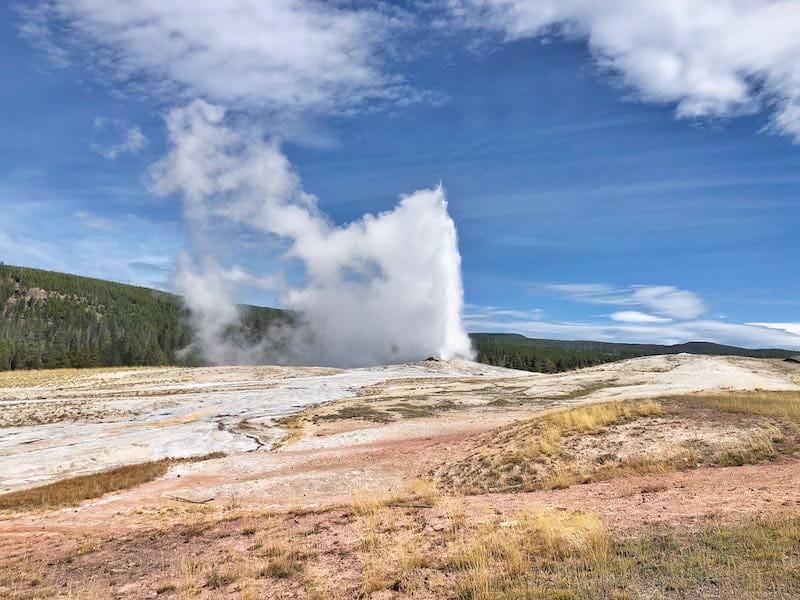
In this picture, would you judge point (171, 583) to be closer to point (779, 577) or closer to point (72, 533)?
point (72, 533)

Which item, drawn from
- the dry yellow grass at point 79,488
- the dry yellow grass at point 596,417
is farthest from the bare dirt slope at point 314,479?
the dry yellow grass at point 79,488

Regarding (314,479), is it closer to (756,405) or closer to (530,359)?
(756,405)

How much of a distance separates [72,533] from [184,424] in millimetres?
26359

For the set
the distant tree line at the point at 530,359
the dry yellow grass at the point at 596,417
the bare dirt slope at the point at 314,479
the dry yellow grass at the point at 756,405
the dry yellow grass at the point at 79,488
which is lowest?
the dry yellow grass at the point at 79,488

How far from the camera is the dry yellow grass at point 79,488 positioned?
813 inches

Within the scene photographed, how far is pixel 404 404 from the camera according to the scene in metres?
49.5

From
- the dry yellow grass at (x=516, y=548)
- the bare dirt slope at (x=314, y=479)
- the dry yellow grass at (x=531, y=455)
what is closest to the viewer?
the dry yellow grass at (x=516, y=548)

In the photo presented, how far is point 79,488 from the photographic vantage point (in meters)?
22.9

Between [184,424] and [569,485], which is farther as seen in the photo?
[184,424]

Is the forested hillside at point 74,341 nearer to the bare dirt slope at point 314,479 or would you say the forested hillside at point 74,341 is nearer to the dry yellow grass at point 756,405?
the bare dirt slope at point 314,479

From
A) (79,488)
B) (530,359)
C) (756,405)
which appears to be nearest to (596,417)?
(756,405)

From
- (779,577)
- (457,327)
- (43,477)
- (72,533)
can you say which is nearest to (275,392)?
(43,477)

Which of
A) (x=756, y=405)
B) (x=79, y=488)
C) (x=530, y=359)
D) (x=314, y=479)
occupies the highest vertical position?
(x=530, y=359)

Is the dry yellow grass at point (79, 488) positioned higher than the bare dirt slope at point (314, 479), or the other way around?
the bare dirt slope at point (314, 479)
